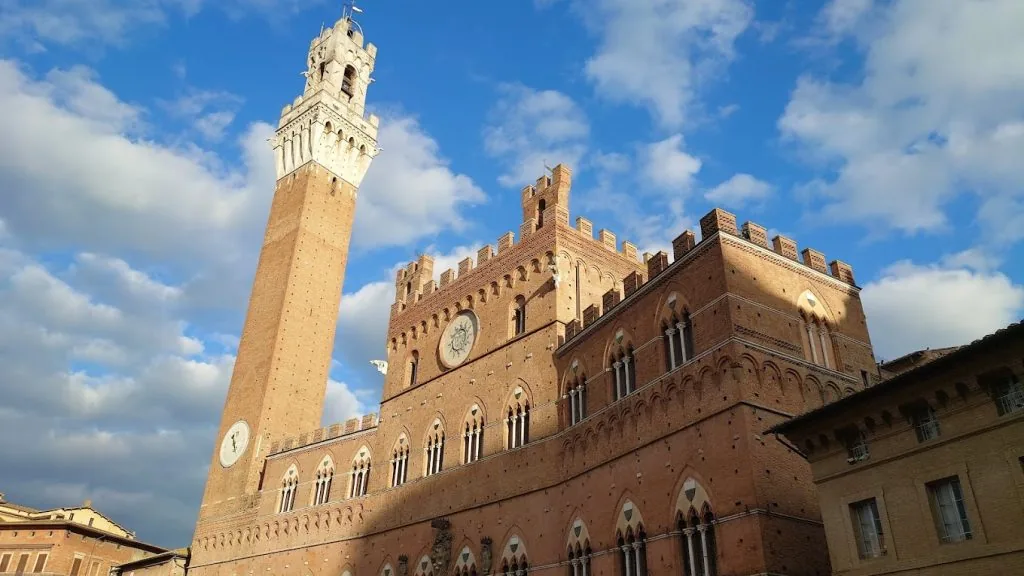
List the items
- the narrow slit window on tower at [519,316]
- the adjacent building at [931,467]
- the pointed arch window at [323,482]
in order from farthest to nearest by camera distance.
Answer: the pointed arch window at [323,482]
the narrow slit window on tower at [519,316]
the adjacent building at [931,467]

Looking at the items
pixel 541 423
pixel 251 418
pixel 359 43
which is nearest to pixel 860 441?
pixel 541 423

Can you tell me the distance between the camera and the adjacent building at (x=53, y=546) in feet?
128

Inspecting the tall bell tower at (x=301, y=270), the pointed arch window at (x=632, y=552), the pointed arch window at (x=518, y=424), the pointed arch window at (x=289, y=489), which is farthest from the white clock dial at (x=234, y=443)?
the pointed arch window at (x=632, y=552)

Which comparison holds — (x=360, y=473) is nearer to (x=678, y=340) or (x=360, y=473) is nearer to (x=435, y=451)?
(x=435, y=451)

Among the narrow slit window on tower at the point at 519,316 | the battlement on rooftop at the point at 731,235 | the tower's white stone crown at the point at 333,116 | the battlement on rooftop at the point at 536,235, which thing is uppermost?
the tower's white stone crown at the point at 333,116

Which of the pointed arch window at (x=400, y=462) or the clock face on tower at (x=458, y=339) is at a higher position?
the clock face on tower at (x=458, y=339)

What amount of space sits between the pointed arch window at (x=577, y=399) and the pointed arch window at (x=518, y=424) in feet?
7.28

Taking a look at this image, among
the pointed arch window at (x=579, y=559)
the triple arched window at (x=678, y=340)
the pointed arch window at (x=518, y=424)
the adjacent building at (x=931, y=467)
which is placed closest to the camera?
the adjacent building at (x=931, y=467)

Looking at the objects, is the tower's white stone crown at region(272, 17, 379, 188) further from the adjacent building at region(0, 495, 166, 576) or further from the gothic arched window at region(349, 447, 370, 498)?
the adjacent building at region(0, 495, 166, 576)

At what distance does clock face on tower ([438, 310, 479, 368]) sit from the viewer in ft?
90.0

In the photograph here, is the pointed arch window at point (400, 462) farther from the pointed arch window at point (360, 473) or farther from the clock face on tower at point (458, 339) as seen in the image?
the clock face on tower at point (458, 339)

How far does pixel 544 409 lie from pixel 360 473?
1077 cm

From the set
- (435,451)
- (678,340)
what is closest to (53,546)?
(435,451)

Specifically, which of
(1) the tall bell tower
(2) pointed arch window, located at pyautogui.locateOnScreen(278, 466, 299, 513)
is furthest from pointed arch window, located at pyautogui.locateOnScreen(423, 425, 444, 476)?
(1) the tall bell tower
